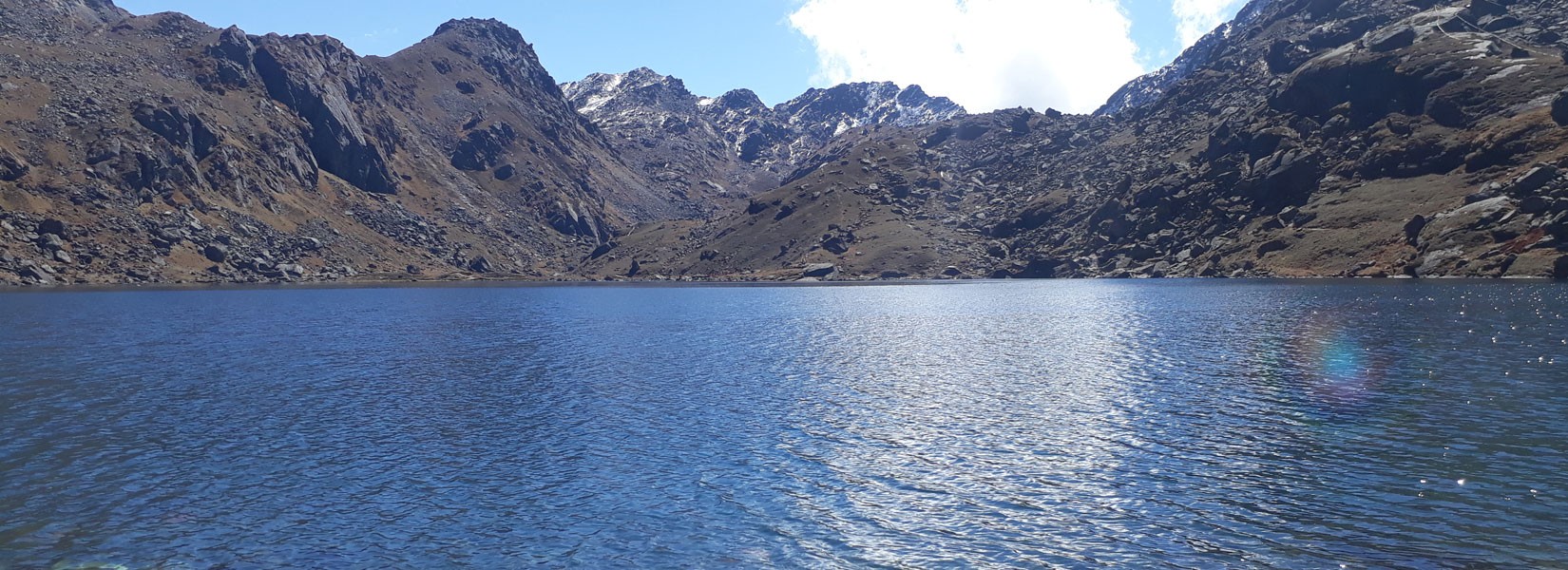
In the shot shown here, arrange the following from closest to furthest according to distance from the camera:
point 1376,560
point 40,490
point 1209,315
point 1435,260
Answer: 1. point 1376,560
2. point 40,490
3. point 1209,315
4. point 1435,260

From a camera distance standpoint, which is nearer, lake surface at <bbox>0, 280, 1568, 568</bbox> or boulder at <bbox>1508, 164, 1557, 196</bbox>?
lake surface at <bbox>0, 280, 1568, 568</bbox>

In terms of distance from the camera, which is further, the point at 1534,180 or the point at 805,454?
the point at 1534,180

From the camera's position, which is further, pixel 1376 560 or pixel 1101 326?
pixel 1101 326

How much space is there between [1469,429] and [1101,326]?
68.0m

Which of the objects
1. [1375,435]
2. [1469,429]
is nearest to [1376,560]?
[1375,435]

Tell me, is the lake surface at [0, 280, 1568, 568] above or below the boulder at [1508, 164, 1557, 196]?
below

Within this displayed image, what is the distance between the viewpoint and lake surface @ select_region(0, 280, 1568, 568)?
2916 centimetres

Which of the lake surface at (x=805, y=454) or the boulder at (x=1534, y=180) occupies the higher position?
the boulder at (x=1534, y=180)

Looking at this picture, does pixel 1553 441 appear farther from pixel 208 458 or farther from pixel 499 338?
pixel 499 338

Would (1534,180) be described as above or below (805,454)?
above

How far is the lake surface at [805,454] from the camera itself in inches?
1148

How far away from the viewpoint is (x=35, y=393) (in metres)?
60.1

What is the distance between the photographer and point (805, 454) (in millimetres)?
42812

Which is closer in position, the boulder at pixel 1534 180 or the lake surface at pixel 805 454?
the lake surface at pixel 805 454
